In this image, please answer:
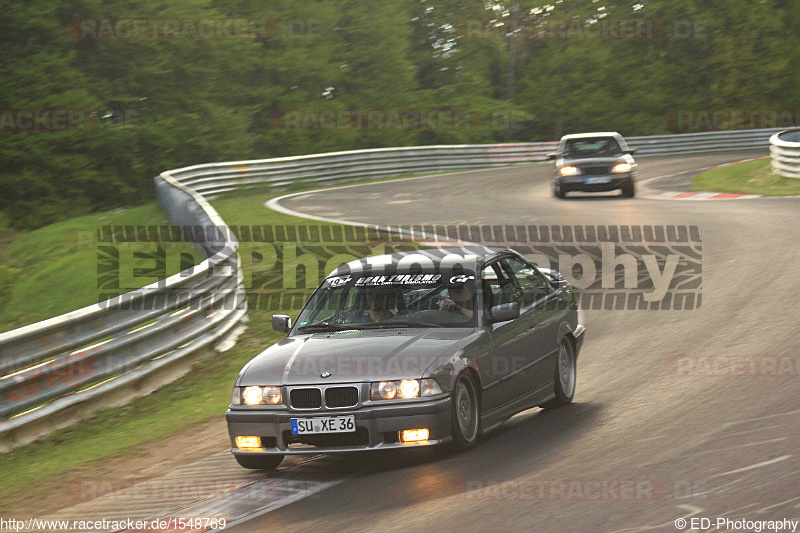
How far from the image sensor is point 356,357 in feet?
22.9

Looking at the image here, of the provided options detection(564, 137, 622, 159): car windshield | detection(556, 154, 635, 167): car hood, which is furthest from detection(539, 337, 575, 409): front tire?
detection(564, 137, 622, 159): car windshield

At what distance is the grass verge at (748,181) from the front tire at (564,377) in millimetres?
16994

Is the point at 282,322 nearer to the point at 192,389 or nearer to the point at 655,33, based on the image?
the point at 192,389

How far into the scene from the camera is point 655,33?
65.6 meters

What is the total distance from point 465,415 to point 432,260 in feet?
5.17

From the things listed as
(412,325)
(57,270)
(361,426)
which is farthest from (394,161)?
(361,426)

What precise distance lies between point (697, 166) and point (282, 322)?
2965 cm

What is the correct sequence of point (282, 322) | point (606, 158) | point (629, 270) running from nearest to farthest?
point (282, 322), point (629, 270), point (606, 158)

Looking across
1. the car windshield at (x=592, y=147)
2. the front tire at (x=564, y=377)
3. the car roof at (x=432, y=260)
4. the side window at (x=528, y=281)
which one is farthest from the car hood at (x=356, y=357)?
the car windshield at (x=592, y=147)

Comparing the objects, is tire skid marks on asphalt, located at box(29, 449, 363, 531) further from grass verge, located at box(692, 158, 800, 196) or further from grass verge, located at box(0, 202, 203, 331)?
grass verge, located at box(692, 158, 800, 196)

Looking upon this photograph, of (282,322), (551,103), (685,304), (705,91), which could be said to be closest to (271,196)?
(685,304)

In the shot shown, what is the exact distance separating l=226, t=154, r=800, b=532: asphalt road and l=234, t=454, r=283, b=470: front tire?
29 centimetres

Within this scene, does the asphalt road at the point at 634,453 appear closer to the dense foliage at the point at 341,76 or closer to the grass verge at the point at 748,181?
the grass verge at the point at 748,181

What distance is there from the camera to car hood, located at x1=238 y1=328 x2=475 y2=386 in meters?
6.88
